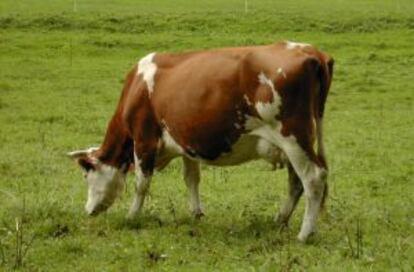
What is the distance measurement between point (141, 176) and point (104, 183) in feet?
2.31

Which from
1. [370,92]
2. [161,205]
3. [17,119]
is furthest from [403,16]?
[161,205]

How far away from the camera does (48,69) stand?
2786 centimetres

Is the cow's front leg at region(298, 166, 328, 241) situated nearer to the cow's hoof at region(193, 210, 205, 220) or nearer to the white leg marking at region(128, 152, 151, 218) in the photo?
the cow's hoof at region(193, 210, 205, 220)

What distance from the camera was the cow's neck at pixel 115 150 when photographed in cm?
1123

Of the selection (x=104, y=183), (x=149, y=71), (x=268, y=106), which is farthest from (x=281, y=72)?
(x=104, y=183)

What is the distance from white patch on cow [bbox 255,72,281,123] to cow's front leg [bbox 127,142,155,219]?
1.96 m

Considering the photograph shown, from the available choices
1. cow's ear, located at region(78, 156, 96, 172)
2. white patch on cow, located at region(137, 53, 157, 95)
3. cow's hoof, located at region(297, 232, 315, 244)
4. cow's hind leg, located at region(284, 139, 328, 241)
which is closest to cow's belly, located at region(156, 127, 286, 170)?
cow's hind leg, located at region(284, 139, 328, 241)

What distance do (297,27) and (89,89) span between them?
14432mm

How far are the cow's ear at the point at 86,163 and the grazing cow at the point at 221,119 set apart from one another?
0.01 meters

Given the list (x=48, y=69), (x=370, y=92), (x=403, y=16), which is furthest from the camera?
(x=403, y=16)

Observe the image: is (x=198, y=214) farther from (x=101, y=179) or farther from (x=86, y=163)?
(x=86, y=163)

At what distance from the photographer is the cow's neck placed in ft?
36.9

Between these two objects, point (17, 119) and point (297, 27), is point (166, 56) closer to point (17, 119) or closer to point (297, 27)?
point (17, 119)

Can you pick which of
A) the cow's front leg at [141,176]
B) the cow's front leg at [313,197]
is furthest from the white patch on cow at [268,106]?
the cow's front leg at [141,176]
